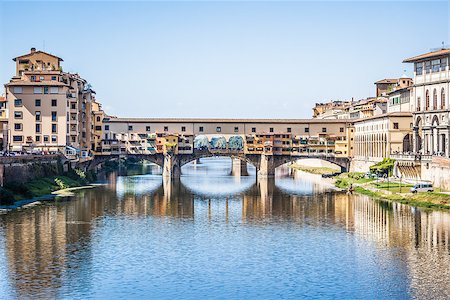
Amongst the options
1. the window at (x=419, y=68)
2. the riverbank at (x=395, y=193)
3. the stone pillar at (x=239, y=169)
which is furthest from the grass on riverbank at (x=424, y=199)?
the stone pillar at (x=239, y=169)

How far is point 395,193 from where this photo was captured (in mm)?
66688

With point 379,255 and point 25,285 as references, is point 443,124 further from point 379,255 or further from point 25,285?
point 25,285

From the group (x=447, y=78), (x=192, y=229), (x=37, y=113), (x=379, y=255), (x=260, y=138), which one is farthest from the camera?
(x=260, y=138)

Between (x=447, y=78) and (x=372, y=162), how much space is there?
17987 mm

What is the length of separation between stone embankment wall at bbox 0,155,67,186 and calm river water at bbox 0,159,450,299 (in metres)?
5.13

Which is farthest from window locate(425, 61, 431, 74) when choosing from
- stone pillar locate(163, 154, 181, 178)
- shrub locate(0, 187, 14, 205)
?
shrub locate(0, 187, 14, 205)

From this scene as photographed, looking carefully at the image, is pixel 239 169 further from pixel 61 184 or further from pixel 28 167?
pixel 28 167

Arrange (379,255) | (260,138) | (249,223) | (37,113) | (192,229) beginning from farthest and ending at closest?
(260,138) → (37,113) → (249,223) → (192,229) → (379,255)

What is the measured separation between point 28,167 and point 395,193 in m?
33.0

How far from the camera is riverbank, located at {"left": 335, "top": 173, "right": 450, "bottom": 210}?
59.5 metres

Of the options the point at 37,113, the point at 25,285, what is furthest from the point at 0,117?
the point at 25,285

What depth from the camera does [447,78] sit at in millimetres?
75500

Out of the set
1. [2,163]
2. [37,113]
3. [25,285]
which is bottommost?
[25,285]

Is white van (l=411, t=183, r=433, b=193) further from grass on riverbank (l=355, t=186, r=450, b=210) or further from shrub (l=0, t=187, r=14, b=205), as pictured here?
shrub (l=0, t=187, r=14, b=205)
